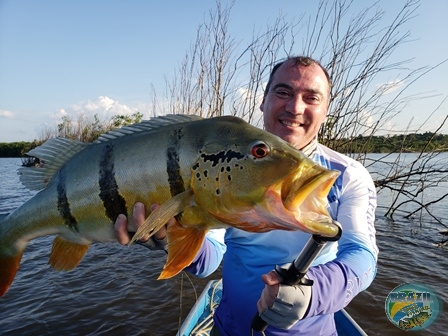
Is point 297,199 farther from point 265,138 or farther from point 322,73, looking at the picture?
point 322,73

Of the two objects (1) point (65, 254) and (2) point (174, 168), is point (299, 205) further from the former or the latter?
(1) point (65, 254)

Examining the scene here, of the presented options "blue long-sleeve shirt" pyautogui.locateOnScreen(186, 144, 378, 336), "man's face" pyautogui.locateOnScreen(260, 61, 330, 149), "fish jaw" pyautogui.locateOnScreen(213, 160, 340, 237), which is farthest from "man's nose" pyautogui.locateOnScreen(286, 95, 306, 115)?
"fish jaw" pyautogui.locateOnScreen(213, 160, 340, 237)

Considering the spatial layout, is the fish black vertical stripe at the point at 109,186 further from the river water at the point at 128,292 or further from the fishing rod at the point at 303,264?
the river water at the point at 128,292

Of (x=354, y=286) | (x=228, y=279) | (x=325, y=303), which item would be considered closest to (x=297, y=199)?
(x=325, y=303)

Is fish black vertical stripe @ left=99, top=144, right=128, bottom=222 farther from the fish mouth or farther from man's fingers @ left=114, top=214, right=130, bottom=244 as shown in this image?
the fish mouth

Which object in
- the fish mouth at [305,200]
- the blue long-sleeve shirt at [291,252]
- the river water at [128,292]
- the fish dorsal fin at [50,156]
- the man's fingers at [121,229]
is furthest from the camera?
the river water at [128,292]

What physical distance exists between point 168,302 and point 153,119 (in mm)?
5292

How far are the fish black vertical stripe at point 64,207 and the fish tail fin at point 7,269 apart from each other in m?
0.53

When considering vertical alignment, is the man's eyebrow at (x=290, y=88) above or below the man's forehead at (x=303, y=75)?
below

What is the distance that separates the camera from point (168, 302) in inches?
254

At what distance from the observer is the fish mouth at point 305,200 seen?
1.45m

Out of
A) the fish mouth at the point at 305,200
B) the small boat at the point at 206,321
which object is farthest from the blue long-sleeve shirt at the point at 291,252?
the small boat at the point at 206,321

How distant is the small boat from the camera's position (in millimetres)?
3775

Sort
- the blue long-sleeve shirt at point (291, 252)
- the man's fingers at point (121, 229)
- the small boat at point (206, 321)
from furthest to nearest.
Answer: the small boat at point (206, 321)
the blue long-sleeve shirt at point (291, 252)
the man's fingers at point (121, 229)
